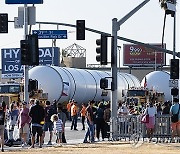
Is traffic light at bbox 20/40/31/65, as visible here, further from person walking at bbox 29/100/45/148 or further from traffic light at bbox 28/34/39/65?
person walking at bbox 29/100/45/148

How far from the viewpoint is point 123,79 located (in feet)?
229

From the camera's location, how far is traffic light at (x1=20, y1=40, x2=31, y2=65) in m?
31.4

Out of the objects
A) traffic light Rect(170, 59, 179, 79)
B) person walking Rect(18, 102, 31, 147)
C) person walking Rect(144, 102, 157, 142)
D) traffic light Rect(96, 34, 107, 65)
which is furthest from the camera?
traffic light Rect(170, 59, 179, 79)

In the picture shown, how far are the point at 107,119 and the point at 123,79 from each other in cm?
3589

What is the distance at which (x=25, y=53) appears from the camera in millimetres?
31516

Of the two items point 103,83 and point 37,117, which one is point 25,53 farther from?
point 37,117

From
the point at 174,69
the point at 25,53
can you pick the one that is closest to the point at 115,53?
the point at 25,53

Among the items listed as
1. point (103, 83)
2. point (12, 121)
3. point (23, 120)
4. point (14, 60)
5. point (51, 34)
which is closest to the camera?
point (23, 120)

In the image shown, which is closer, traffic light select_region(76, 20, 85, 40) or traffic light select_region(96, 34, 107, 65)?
traffic light select_region(96, 34, 107, 65)

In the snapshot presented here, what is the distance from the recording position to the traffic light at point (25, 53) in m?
31.4

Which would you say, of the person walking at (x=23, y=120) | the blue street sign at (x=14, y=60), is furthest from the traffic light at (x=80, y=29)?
the blue street sign at (x=14, y=60)

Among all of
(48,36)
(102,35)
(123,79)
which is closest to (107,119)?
(102,35)

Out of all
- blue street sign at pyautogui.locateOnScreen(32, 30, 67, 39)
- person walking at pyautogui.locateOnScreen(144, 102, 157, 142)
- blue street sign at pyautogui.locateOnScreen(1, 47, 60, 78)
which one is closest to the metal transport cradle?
blue street sign at pyautogui.locateOnScreen(32, 30, 67, 39)

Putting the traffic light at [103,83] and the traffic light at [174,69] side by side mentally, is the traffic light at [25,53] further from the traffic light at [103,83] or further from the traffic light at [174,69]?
the traffic light at [174,69]
